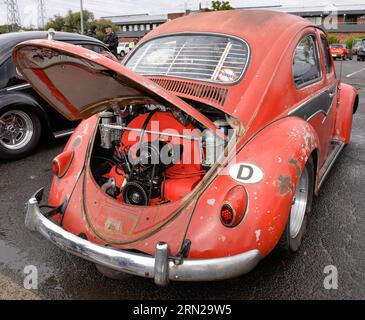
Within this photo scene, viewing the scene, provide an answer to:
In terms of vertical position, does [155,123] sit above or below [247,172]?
above

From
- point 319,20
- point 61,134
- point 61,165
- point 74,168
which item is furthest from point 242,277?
point 319,20

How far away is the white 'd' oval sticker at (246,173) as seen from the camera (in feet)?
7.68

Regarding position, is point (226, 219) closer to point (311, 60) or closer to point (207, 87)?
point (207, 87)

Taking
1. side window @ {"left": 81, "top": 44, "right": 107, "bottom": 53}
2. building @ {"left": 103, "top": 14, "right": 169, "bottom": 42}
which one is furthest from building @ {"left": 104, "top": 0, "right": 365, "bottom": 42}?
side window @ {"left": 81, "top": 44, "right": 107, "bottom": 53}

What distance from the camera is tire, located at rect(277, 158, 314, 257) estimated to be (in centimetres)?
275

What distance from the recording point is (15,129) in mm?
5188

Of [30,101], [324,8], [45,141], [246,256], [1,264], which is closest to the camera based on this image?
[246,256]

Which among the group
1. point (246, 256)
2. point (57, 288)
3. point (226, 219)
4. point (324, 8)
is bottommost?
point (57, 288)

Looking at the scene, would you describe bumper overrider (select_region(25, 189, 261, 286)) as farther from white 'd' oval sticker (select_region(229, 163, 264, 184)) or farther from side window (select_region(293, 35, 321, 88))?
side window (select_region(293, 35, 321, 88))

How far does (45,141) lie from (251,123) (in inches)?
167

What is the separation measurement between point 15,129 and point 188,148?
344 centimetres

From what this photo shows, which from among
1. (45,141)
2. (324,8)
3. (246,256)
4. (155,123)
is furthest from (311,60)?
(324,8)

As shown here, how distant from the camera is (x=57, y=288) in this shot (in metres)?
2.57

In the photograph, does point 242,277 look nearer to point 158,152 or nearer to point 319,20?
point 158,152
